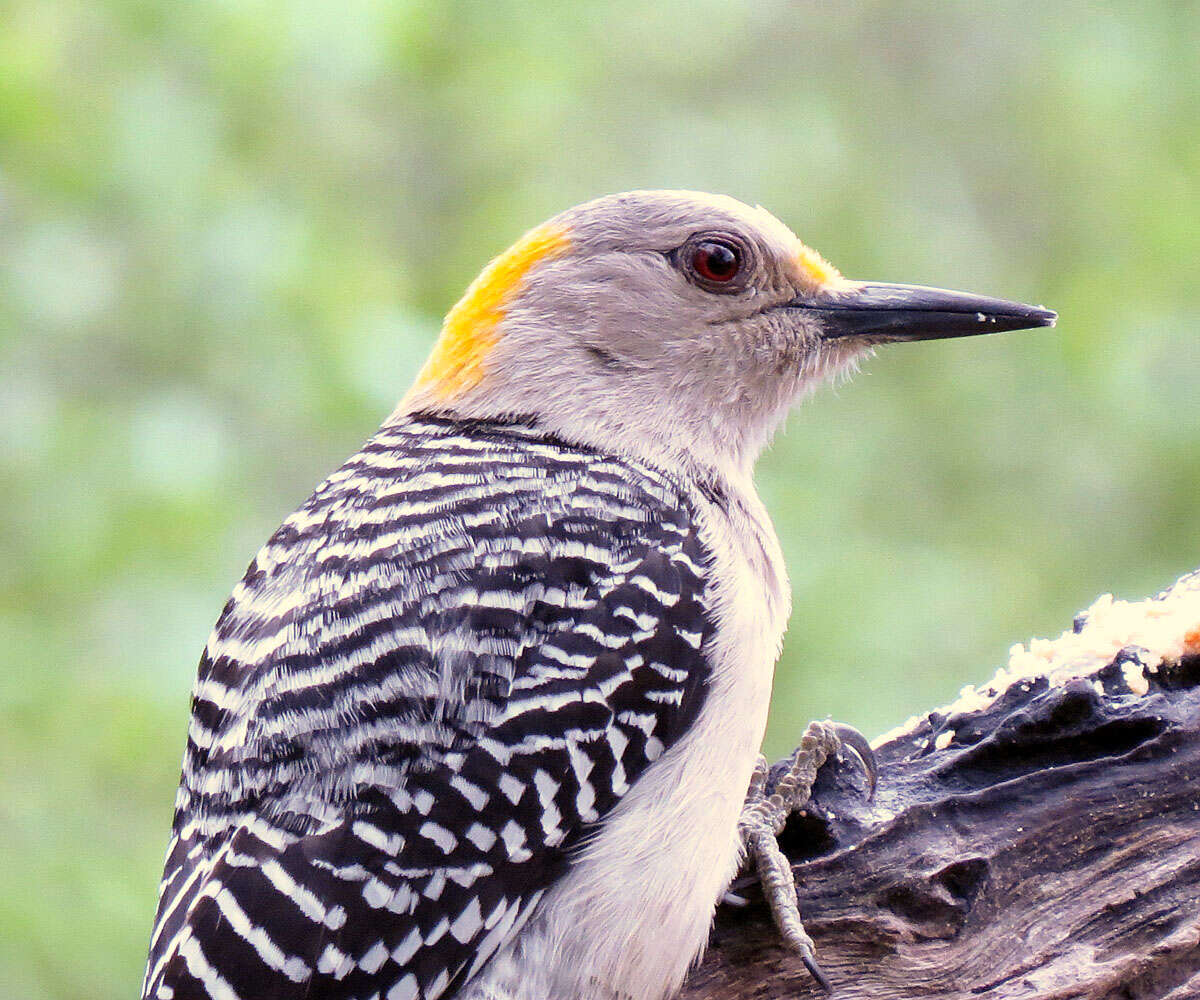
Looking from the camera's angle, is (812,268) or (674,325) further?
(812,268)

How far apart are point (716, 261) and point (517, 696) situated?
1.35 meters

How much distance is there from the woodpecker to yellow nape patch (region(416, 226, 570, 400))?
4 centimetres

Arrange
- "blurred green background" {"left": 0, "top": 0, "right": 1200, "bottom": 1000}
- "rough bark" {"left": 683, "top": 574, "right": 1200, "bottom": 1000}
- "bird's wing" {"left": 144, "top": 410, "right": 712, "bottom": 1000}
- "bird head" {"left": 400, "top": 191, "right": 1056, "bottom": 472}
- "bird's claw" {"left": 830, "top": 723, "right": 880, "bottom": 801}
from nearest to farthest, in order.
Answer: "bird's wing" {"left": 144, "top": 410, "right": 712, "bottom": 1000}
"rough bark" {"left": 683, "top": 574, "right": 1200, "bottom": 1000}
"bird's claw" {"left": 830, "top": 723, "right": 880, "bottom": 801}
"bird head" {"left": 400, "top": 191, "right": 1056, "bottom": 472}
"blurred green background" {"left": 0, "top": 0, "right": 1200, "bottom": 1000}

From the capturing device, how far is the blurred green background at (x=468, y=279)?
5129mm

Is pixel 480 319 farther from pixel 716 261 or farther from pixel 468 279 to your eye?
pixel 468 279

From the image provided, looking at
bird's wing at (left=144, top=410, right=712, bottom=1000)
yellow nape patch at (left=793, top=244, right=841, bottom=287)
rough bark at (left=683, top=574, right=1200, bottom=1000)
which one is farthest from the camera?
yellow nape patch at (left=793, top=244, right=841, bottom=287)

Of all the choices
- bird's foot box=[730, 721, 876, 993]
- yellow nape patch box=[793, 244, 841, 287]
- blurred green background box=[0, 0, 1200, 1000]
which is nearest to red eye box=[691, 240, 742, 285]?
yellow nape patch box=[793, 244, 841, 287]

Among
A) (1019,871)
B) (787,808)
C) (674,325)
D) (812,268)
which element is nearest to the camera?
(1019,871)

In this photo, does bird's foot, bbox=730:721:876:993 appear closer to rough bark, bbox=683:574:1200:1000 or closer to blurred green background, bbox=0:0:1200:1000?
rough bark, bbox=683:574:1200:1000

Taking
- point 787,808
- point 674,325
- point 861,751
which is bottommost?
point 787,808

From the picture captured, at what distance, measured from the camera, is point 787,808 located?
3.40 meters

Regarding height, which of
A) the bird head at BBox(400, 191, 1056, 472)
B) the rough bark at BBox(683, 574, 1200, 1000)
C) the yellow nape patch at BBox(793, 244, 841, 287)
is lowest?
the rough bark at BBox(683, 574, 1200, 1000)

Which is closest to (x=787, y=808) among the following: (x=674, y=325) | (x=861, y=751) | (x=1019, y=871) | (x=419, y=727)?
(x=861, y=751)

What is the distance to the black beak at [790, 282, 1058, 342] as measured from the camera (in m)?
3.71
